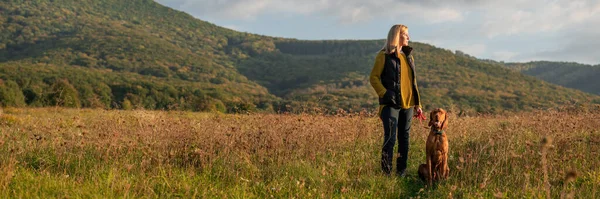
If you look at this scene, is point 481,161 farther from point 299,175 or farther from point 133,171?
point 133,171

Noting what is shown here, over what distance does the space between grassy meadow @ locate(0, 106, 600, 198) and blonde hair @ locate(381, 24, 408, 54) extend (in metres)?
1.36

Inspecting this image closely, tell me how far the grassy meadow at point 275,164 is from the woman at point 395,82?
638 mm

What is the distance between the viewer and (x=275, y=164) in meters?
5.36

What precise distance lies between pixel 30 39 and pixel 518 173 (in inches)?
3977

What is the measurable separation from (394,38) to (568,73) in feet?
549

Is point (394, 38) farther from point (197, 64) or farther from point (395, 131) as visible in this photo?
point (197, 64)

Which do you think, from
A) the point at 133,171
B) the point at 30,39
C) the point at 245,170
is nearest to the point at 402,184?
the point at 245,170

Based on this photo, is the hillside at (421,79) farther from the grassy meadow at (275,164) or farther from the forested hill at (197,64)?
the grassy meadow at (275,164)

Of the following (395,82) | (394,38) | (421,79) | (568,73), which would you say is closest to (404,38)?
(394,38)

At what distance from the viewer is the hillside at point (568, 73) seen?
12531 centimetres

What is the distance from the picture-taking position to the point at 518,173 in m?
4.73

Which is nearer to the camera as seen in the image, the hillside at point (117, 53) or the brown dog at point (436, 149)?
the brown dog at point (436, 149)

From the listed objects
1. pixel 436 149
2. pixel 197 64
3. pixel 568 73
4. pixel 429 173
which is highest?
pixel 568 73

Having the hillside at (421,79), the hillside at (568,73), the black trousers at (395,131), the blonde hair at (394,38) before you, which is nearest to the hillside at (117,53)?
the hillside at (421,79)
